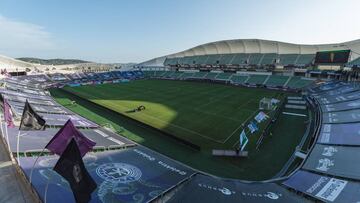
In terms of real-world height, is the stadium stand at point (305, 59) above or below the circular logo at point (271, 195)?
above

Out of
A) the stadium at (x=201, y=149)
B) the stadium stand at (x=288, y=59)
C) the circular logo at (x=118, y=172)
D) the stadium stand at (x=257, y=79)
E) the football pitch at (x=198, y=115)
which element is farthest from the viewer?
the stadium stand at (x=288, y=59)

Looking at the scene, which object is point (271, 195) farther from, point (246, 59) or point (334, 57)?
point (246, 59)

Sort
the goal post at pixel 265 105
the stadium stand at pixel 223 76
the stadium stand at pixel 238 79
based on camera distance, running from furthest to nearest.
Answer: the stadium stand at pixel 223 76 < the stadium stand at pixel 238 79 < the goal post at pixel 265 105

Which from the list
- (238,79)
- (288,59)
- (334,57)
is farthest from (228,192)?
(288,59)

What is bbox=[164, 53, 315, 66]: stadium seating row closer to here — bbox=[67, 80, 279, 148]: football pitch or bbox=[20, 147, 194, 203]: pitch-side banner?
bbox=[67, 80, 279, 148]: football pitch

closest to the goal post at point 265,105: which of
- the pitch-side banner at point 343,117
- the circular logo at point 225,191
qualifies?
the pitch-side banner at point 343,117

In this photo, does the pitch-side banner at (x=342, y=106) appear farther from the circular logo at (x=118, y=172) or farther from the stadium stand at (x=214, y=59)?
the stadium stand at (x=214, y=59)

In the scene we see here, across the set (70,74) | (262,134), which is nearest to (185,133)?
(262,134)
